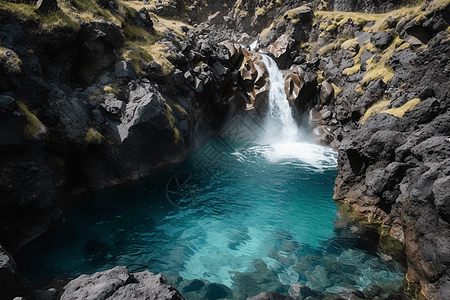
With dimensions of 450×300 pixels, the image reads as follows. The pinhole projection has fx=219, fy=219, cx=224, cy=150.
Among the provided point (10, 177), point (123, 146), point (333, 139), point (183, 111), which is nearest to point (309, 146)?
point (333, 139)

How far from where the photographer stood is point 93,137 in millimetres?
12586

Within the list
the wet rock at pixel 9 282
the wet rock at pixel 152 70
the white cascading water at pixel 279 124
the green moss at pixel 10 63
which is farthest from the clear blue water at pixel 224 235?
the white cascading water at pixel 279 124

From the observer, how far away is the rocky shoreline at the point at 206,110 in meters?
7.91

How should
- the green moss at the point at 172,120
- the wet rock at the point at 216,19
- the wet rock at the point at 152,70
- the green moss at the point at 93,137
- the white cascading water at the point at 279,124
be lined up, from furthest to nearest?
1. the wet rock at the point at 216,19
2. the white cascading water at the point at 279,124
3. the wet rock at the point at 152,70
4. the green moss at the point at 172,120
5. the green moss at the point at 93,137

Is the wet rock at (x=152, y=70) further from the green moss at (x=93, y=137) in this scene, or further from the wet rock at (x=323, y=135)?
the wet rock at (x=323, y=135)

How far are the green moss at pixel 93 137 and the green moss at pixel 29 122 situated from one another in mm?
2362

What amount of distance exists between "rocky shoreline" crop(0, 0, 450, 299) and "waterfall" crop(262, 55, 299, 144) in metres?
1.02

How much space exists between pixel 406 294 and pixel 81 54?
20.1m

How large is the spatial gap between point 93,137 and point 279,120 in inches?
795

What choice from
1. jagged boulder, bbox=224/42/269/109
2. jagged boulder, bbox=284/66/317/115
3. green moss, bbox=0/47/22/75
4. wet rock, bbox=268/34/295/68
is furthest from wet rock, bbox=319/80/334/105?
green moss, bbox=0/47/22/75

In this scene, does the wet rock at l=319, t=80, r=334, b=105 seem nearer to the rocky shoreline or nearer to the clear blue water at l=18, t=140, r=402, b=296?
the rocky shoreline

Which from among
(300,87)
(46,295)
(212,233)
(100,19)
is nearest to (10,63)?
(100,19)

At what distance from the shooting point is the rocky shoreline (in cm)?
791

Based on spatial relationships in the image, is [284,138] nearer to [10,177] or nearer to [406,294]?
[406,294]
